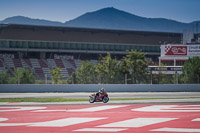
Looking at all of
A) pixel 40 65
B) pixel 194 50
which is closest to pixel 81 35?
pixel 40 65

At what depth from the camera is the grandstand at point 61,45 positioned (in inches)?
2889

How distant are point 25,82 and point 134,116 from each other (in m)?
26.9

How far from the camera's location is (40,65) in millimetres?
73000

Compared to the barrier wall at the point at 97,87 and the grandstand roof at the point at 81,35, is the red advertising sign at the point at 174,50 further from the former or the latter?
the barrier wall at the point at 97,87

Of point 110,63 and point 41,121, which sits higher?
point 110,63

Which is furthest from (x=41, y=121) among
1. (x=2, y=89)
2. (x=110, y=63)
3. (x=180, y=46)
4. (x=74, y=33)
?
(x=74, y=33)

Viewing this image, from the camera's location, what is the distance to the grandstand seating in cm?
6916

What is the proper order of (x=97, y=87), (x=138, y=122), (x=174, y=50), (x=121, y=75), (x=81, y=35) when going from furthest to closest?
(x=81, y=35)
(x=174, y=50)
(x=121, y=75)
(x=97, y=87)
(x=138, y=122)

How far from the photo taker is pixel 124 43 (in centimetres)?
8512

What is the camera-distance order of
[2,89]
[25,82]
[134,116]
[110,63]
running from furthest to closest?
[110,63], [25,82], [2,89], [134,116]

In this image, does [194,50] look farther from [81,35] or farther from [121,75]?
[121,75]

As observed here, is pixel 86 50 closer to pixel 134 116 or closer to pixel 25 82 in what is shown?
pixel 25 82

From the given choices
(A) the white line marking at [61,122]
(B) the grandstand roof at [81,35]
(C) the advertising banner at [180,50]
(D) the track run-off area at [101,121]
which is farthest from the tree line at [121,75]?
(B) the grandstand roof at [81,35]

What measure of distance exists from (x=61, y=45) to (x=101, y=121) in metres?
61.9
